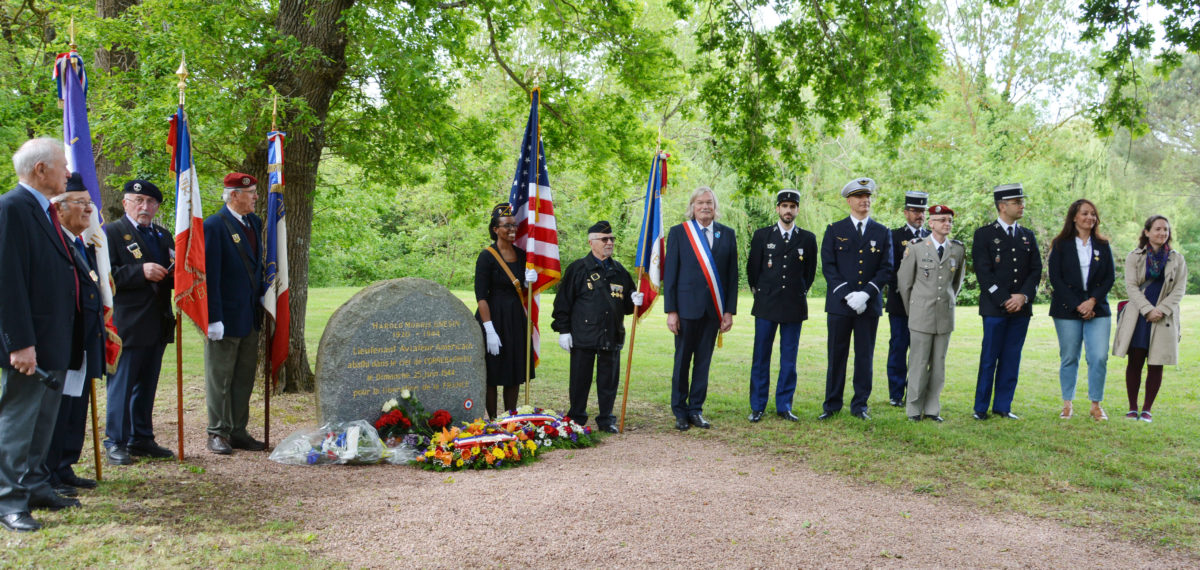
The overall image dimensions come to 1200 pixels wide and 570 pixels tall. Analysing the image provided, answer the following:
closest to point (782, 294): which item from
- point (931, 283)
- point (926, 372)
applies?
point (931, 283)

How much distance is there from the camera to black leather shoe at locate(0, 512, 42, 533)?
3.92m

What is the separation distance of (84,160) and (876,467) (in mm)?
5675

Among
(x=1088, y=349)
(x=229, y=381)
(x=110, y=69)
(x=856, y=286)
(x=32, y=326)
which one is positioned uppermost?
(x=110, y=69)

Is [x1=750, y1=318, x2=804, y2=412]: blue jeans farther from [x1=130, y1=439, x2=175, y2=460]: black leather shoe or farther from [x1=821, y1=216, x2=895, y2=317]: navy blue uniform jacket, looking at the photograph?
[x1=130, y1=439, x2=175, y2=460]: black leather shoe

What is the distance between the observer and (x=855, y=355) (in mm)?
7285

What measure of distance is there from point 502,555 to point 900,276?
5.10 meters

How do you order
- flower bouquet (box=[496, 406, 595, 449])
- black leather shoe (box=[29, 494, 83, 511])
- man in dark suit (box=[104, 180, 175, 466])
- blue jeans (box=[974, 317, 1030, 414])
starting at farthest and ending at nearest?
blue jeans (box=[974, 317, 1030, 414]) → flower bouquet (box=[496, 406, 595, 449]) → man in dark suit (box=[104, 180, 175, 466]) → black leather shoe (box=[29, 494, 83, 511])

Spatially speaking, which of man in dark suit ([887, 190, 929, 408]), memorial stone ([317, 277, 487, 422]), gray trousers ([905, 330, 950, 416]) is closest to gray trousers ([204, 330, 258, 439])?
memorial stone ([317, 277, 487, 422])

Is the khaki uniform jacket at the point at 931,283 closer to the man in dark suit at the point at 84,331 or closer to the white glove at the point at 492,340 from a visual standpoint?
the white glove at the point at 492,340

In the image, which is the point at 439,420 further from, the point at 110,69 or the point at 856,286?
the point at 110,69

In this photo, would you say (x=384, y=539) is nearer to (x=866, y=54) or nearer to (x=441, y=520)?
(x=441, y=520)

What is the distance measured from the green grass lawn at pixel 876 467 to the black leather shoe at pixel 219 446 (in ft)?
1.50

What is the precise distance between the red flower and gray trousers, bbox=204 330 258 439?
4.46 feet

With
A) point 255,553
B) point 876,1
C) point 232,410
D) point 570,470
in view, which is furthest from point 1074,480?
A: point 232,410
